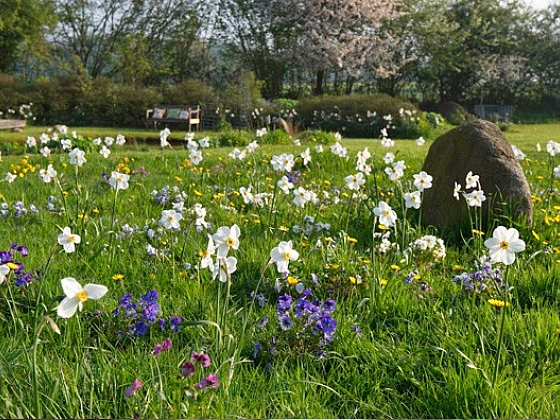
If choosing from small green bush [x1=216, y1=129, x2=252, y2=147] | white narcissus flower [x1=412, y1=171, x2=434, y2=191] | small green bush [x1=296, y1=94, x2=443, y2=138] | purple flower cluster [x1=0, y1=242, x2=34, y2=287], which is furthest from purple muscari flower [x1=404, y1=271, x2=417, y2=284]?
small green bush [x1=296, y1=94, x2=443, y2=138]

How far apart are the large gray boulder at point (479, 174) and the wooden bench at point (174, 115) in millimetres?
14157

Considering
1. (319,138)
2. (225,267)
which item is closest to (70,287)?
(225,267)

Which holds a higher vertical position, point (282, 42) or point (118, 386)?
point (282, 42)

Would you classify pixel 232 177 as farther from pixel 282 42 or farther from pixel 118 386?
pixel 282 42

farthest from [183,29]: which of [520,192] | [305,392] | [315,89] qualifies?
[305,392]

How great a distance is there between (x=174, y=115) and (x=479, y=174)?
51.4ft

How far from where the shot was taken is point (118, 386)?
6.13ft

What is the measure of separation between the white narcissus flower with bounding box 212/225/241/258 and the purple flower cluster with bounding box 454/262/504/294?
1396 mm

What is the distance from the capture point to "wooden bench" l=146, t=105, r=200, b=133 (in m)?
18.7

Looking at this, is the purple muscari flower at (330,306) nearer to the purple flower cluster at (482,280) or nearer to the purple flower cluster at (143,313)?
the purple flower cluster at (143,313)

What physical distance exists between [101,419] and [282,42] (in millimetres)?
27370

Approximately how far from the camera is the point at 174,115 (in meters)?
19.1

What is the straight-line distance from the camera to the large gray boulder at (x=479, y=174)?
167 inches

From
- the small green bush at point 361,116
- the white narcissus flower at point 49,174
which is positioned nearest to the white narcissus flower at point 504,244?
the white narcissus flower at point 49,174
